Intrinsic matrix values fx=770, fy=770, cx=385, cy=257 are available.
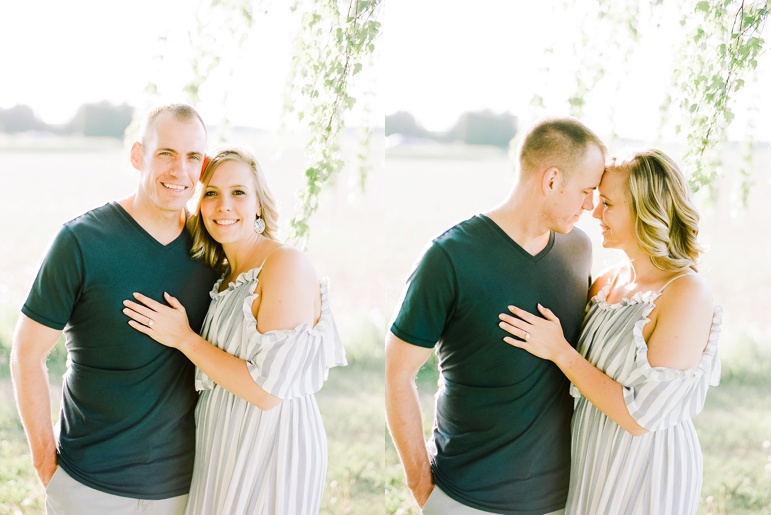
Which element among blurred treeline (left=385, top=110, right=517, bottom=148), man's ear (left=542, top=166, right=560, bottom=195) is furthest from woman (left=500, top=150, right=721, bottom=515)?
blurred treeline (left=385, top=110, right=517, bottom=148)

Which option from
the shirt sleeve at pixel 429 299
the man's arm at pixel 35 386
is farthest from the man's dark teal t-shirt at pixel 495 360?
the man's arm at pixel 35 386

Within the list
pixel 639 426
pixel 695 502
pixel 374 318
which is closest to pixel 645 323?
pixel 639 426

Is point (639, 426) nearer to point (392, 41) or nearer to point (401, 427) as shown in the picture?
point (401, 427)

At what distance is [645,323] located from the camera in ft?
6.48

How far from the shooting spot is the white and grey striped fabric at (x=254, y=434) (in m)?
2.04

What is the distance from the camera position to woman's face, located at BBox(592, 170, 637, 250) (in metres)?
2.08

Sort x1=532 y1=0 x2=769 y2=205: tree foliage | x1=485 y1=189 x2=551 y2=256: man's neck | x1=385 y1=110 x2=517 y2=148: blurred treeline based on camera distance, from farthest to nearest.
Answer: x1=385 y1=110 x2=517 y2=148: blurred treeline, x1=532 y1=0 x2=769 y2=205: tree foliage, x1=485 y1=189 x2=551 y2=256: man's neck

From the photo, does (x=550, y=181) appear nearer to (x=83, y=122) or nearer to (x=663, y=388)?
(x=663, y=388)

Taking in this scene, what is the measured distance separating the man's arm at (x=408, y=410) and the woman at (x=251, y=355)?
0.58 feet

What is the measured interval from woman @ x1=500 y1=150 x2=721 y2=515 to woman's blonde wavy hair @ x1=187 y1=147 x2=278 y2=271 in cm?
73

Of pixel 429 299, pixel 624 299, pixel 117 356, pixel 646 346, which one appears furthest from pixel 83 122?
pixel 646 346

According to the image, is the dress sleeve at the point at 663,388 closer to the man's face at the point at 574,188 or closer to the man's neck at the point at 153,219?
the man's face at the point at 574,188

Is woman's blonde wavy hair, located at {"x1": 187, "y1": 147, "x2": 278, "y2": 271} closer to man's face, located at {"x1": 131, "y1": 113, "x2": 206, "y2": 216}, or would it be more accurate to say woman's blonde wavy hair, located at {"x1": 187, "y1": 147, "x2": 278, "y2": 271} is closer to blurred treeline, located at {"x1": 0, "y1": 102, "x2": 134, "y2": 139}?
man's face, located at {"x1": 131, "y1": 113, "x2": 206, "y2": 216}

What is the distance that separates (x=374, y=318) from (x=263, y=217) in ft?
7.25
